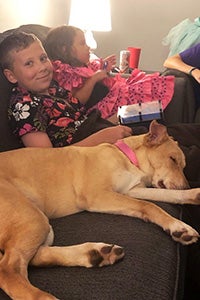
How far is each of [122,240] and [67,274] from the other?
21cm

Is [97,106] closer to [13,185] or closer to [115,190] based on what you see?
[115,190]

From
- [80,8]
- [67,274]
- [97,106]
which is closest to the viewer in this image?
[67,274]

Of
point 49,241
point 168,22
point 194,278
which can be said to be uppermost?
point 168,22

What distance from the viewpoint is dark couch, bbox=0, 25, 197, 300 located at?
924 millimetres

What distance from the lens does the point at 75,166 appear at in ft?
4.53

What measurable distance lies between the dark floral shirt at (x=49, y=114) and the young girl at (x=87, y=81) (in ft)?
0.44

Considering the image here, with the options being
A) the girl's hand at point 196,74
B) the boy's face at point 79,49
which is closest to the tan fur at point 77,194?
the boy's face at point 79,49

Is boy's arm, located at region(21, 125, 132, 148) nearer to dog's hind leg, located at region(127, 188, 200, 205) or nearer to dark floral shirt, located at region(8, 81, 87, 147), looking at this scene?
dark floral shirt, located at region(8, 81, 87, 147)

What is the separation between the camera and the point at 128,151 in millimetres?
1481

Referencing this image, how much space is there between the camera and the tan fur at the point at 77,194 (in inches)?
39.6

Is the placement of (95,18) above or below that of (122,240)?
above

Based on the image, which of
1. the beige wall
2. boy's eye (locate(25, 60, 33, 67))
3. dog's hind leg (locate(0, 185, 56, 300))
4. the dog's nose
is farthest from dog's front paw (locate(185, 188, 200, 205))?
the beige wall

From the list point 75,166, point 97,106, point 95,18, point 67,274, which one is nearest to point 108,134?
point 75,166

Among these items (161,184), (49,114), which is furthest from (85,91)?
(161,184)
